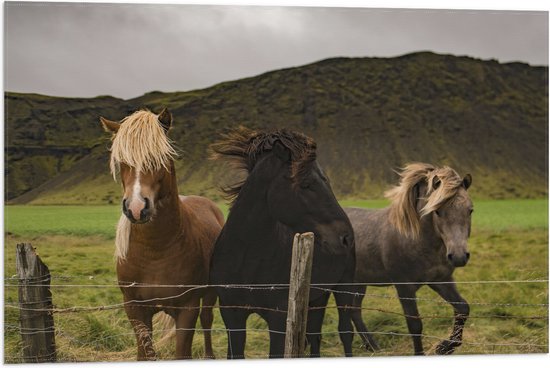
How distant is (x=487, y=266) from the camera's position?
545 centimetres

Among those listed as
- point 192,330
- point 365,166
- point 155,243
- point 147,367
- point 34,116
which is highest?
point 34,116

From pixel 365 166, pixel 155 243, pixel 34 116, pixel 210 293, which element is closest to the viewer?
pixel 155 243

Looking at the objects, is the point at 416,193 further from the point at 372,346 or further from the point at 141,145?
the point at 141,145

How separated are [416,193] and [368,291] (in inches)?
37.8

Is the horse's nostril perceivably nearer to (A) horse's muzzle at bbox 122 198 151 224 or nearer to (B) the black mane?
(B) the black mane

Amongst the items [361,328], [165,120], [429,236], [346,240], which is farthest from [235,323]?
[429,236]

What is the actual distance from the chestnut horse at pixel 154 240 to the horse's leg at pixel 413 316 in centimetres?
152

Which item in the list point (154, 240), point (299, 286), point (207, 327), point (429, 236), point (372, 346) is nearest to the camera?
point (299, 286)

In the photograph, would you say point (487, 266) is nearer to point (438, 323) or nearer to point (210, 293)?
point (438, 323)

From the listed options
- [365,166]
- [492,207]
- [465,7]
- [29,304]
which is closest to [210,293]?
[29,304]

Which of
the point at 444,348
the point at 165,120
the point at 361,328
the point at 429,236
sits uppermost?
the point at 165,120

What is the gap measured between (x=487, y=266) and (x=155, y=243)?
9.00 feet

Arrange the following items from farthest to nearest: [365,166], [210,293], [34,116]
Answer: [365,166] → [34,116] → [210,293]

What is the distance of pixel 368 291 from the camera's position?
554cm
